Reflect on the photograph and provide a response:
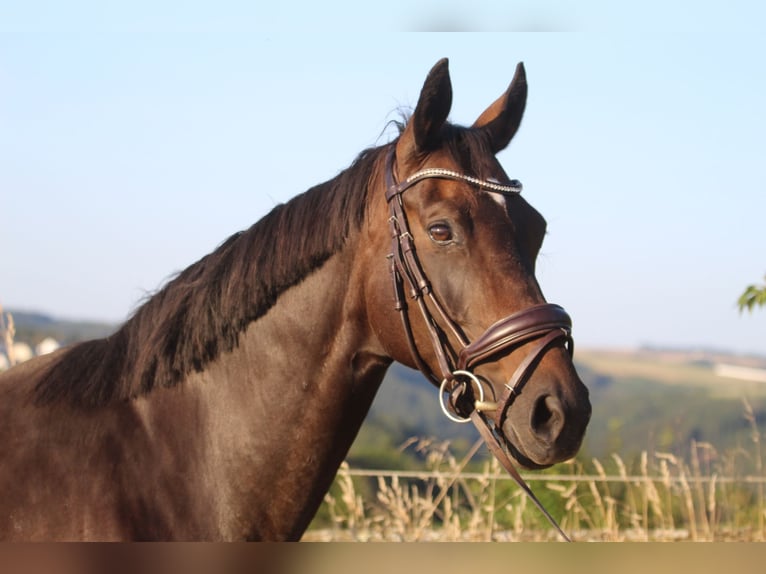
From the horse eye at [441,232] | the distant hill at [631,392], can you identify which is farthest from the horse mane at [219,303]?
the distant hill at [631,392]

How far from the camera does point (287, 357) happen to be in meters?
3.43

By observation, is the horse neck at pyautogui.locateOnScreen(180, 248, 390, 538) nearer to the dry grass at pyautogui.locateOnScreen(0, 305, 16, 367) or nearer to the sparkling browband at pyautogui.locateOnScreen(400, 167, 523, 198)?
the sparkling browband at pyautogui.locateOnScreen(400, 167, 523, 198)

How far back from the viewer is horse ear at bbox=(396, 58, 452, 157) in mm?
3338

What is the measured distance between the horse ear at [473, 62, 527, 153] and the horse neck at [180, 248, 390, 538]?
89 centimetres

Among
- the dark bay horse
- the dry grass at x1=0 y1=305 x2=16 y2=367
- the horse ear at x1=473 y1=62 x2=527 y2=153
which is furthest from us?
the dry grass at x1=0 y1=305 x2=16 y2=367

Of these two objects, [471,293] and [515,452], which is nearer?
[515,452]

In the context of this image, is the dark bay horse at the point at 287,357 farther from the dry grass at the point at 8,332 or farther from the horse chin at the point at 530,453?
the dry grass at the point at 8,332

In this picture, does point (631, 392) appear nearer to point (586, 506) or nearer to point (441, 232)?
point (586, 506)

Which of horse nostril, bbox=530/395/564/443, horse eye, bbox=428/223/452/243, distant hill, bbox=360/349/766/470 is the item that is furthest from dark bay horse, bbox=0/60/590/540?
distant hill, bbox=360/349/766/470

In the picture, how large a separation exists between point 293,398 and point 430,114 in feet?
4.05

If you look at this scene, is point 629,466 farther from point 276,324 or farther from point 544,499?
point 276,324

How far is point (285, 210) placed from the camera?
3.62 meters

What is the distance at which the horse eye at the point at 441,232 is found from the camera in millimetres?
3229

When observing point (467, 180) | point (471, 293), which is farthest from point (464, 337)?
point (467, 180)
